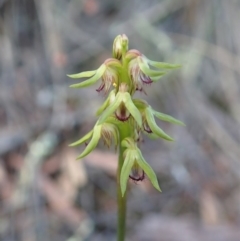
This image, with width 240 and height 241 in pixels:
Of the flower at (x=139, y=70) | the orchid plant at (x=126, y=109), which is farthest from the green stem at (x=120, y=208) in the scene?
the flower at (x=139, y=70)

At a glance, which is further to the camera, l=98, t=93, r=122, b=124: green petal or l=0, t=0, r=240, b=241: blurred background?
l=0, t=0, r=240, b=241: blurred background

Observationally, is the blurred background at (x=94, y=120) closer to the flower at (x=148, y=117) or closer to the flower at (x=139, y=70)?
the flower at (x=148, y=117)

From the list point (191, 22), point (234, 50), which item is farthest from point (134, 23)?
point (234, 50)

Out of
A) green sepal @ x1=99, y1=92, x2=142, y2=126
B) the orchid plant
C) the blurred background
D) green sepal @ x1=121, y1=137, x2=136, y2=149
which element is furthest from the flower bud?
the blurred background

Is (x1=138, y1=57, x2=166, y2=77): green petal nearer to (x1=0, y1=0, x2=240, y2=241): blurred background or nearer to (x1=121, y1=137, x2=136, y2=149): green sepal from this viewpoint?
(x1=121, y1=137, x2=136, y2=149): green sepal

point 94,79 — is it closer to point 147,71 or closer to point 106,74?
point 106,74

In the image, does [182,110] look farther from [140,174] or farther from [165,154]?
[140,174]

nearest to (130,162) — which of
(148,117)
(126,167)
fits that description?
(126,167)
